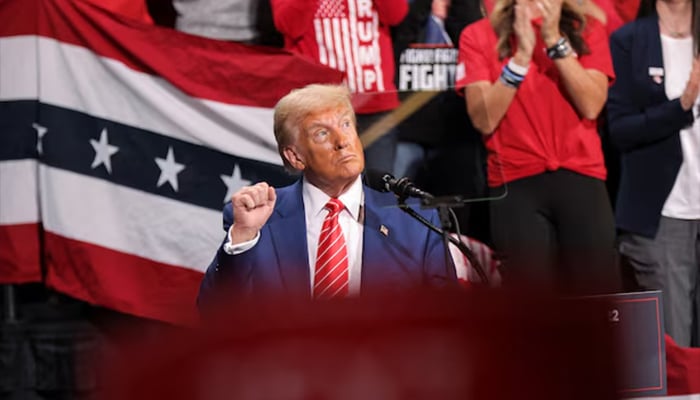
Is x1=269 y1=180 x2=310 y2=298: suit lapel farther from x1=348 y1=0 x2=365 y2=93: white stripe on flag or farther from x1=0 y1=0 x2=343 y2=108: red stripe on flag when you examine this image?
x1=348 y1=0 x2=365 y2=93: white stripe on flag

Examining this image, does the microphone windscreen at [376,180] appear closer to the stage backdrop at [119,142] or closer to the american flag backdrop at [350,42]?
the stage backdrop at [119,142]

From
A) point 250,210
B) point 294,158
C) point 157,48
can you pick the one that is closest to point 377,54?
point 157,48

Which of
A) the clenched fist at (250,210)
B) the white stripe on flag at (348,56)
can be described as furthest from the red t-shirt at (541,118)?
the clenched fist at (250,210)

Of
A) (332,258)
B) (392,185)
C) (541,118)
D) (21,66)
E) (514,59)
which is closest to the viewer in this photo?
(332,258)

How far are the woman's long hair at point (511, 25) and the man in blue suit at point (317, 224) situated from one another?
5.21 feet

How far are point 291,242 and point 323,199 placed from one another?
0.15m

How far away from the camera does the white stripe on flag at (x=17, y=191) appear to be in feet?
14.5

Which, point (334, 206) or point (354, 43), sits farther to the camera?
point (354, 43)

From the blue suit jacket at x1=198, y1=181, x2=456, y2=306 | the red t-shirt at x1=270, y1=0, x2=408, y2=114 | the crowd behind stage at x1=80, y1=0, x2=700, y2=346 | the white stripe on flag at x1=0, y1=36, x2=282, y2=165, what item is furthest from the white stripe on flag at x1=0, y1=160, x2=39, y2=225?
the blue suit jacket at x1=198, y1=181, x2=456, y2=306

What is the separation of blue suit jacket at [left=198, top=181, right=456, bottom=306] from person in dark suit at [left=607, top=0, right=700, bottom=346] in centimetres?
191

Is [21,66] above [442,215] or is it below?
above

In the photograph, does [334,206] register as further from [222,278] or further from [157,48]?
[157,48]

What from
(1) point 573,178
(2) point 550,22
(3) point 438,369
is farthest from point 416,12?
(3) point 438,369

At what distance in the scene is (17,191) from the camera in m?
4.42
